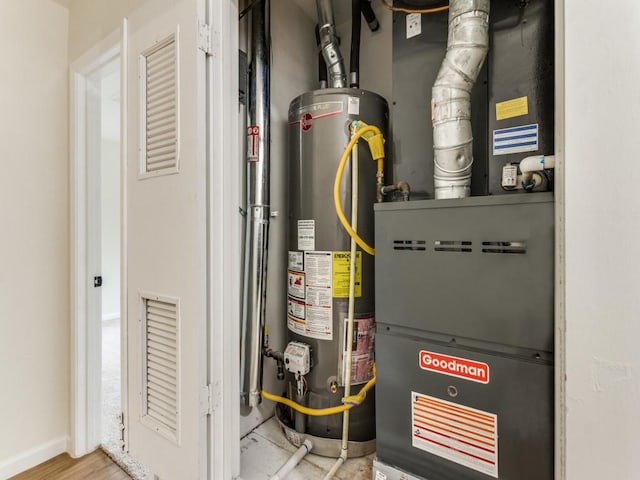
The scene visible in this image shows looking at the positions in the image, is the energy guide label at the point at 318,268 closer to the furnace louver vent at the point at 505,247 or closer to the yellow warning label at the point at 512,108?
the furnace louver vent at the point at 505,247

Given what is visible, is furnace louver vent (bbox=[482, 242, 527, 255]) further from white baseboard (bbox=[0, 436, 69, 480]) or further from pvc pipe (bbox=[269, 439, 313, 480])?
white baseboard (bbox=[0, 436, 69, 480])

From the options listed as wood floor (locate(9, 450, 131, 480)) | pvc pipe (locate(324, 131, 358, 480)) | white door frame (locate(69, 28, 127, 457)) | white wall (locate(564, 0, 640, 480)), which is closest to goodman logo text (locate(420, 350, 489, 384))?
white wall (locate(564, 0, 640, 480))

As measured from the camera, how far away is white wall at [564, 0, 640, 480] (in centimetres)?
58

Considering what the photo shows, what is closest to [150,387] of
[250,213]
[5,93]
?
[250,213]

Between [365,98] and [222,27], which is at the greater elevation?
[222,27]

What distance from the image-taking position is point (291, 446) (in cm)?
162

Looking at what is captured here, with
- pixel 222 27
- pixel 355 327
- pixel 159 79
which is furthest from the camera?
pixel 355 327

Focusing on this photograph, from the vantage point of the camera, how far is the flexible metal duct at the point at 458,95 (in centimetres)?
104

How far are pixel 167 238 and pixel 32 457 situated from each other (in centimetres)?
151

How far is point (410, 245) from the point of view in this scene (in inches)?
42.0

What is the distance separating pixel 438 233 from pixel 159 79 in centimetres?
125

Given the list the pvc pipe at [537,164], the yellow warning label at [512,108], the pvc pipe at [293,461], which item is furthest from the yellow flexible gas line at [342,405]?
the yellow warning label at [512,108]

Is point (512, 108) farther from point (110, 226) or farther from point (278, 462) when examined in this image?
point (110, 226)

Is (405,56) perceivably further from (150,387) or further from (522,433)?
(150,387)
